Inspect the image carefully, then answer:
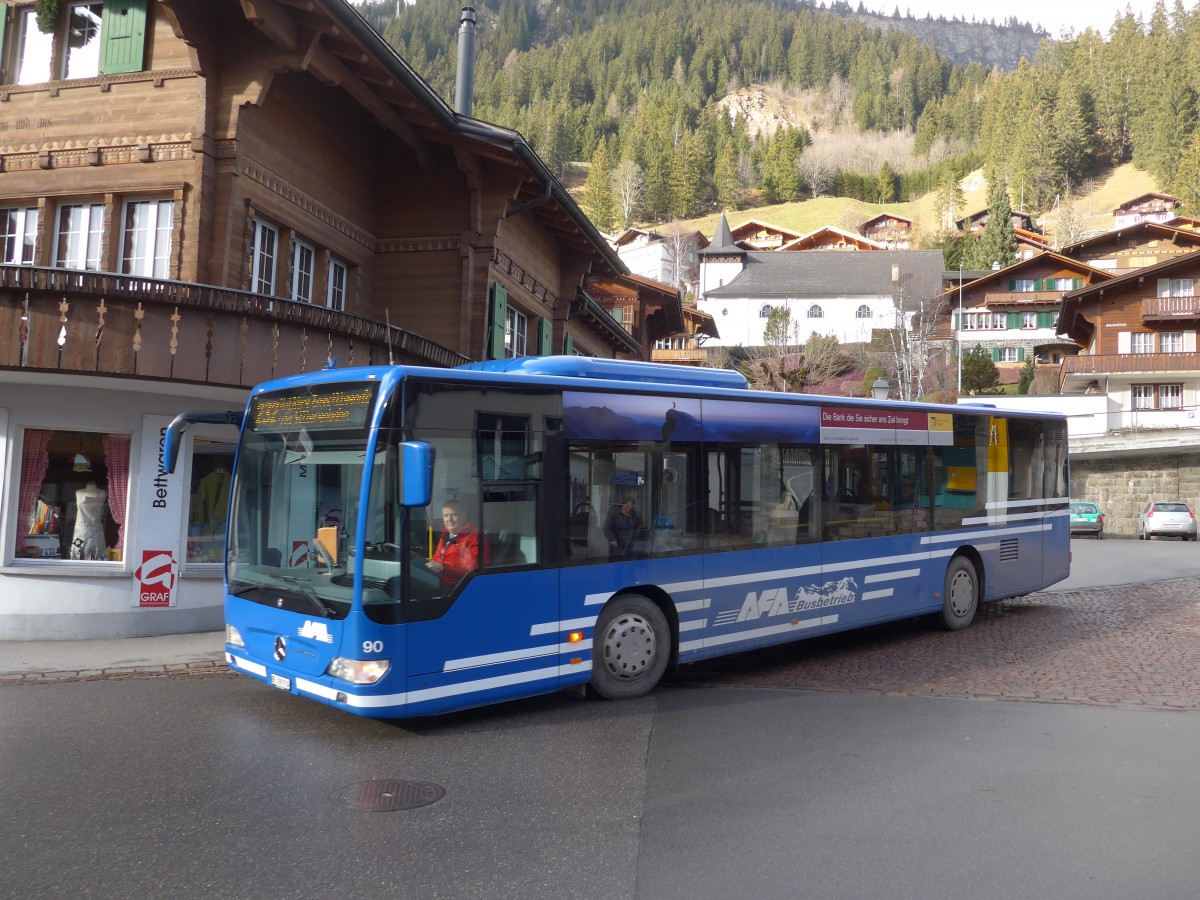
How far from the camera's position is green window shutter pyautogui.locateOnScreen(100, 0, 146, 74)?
12.1 meters

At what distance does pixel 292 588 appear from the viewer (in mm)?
6898

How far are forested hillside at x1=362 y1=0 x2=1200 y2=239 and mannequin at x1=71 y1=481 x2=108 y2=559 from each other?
119m

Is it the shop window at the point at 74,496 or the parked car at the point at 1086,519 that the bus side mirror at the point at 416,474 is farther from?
the parked car at the point at 1086,519

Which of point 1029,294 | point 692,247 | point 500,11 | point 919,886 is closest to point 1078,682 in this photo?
point 919,886

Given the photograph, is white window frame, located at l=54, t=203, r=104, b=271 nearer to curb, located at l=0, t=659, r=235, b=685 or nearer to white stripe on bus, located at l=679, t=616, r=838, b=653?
curb, located at l=0, t=659, r=235, b=685

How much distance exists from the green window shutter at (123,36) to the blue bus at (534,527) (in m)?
6.72

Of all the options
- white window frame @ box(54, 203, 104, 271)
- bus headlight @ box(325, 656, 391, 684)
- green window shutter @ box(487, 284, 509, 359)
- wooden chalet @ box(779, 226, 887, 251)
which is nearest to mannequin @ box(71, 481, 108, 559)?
white window frame @ box(54, 203, 104, 271)

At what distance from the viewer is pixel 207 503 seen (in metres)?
11.9

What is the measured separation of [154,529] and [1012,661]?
9981mm

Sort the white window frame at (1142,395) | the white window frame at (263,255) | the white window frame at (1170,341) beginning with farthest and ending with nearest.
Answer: the white window frame at (1170,341), the white window frame at (1142,395), the white window frame at (263,255)

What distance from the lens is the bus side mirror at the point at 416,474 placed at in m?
6.07

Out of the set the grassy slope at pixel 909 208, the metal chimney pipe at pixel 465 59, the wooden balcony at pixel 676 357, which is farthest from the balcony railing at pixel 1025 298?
the metal chimney pipe at pixel 465 59

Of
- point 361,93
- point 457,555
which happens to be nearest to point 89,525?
point 361,93

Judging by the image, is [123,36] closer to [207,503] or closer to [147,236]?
[147,236]
